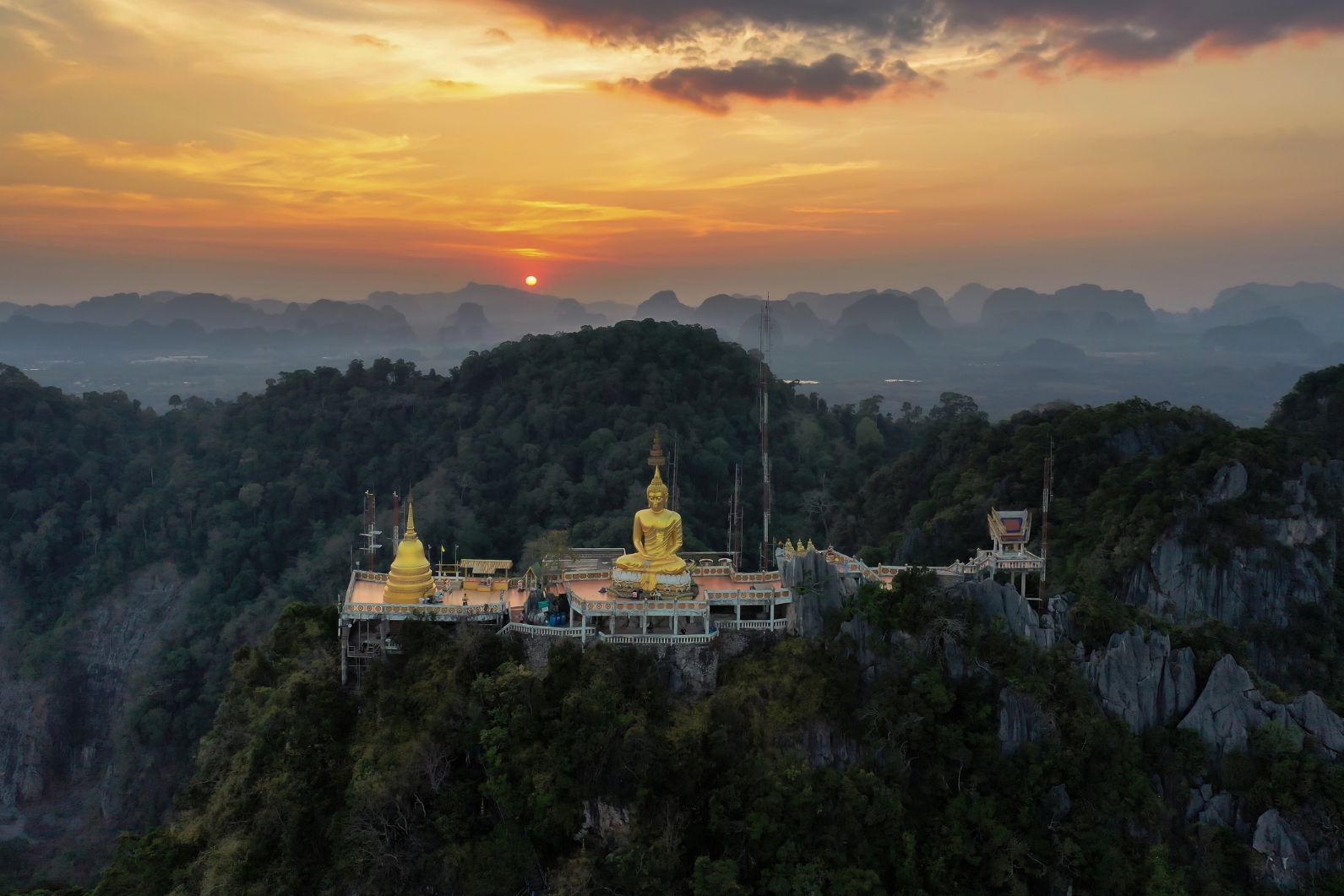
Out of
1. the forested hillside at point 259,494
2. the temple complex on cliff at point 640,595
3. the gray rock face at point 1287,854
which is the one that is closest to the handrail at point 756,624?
the temple complex on cliff at point 640,595

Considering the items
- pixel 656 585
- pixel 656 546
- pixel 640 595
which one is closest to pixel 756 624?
pixel 656 585

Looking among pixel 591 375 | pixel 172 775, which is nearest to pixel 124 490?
pixel 172 775

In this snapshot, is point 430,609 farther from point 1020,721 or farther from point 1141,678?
point 1141,678

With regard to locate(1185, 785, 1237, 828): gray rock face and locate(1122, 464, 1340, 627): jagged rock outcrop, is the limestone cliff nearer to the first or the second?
locate(1185, 785, 1237, 828): gray rock face

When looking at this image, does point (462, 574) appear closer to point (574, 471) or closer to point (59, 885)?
point (59, 885)

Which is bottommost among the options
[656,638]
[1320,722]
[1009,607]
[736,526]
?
[1320,722]

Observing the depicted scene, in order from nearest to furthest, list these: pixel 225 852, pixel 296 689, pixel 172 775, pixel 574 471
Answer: pixel 225 852 < pixel 296 689 < pixel 172 775 < pixel 574 471

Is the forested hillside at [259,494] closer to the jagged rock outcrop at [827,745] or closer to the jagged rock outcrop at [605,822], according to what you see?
the jagged rock outcrop at [827,745]
